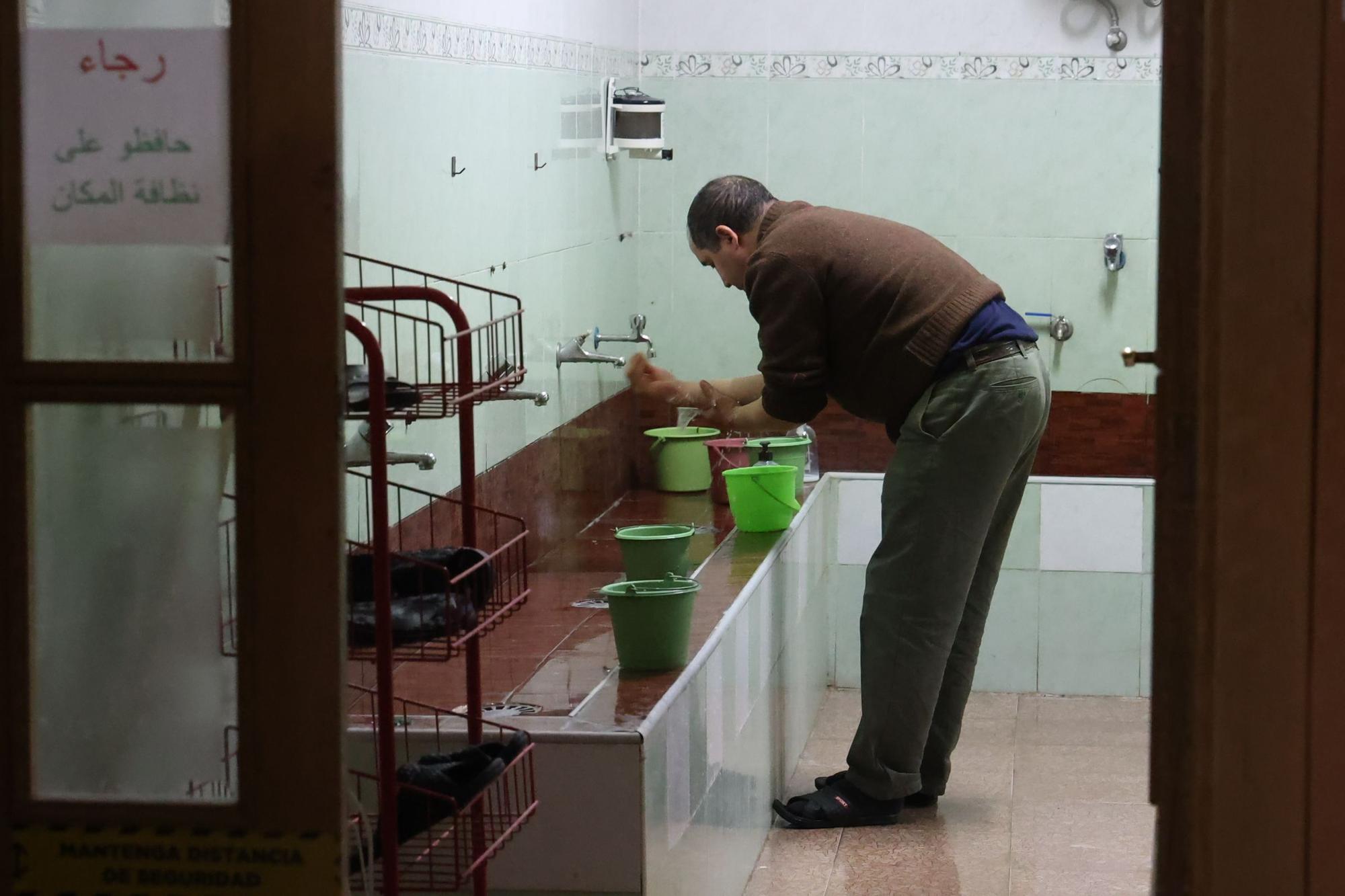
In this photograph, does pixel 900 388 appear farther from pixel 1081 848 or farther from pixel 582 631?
pixel 1081 848

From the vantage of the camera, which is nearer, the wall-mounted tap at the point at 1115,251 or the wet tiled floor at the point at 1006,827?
the wet tiled floor at the point at 1006,827

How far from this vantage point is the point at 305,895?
164cm

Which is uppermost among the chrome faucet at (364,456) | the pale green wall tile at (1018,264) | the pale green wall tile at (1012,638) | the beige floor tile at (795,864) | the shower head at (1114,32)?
the shower head at (1114,32)

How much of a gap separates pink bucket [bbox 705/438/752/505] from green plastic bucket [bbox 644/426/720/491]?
4.2 inches

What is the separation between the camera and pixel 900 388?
3.74 m

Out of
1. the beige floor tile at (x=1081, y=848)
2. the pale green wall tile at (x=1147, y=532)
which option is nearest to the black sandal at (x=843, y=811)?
the beige floor tile at (x=1081, y=848)

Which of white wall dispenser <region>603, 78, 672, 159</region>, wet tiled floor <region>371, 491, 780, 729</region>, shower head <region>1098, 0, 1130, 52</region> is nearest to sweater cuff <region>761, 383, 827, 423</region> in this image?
wet tiled floor <region>371, 491, 780, 729</region>

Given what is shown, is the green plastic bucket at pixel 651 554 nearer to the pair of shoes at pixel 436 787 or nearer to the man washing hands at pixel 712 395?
the man washing hands at pixel 712 395

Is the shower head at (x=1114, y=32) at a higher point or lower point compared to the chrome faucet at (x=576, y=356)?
higher

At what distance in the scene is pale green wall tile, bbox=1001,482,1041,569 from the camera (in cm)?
511

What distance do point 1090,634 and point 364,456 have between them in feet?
10.6

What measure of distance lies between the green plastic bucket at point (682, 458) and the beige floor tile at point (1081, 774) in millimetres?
1233

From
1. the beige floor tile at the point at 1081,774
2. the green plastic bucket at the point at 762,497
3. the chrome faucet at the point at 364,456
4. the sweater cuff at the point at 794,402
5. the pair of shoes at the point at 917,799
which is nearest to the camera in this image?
the chrome faucet at the point at 364,456

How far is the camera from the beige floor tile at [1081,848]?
357cm
